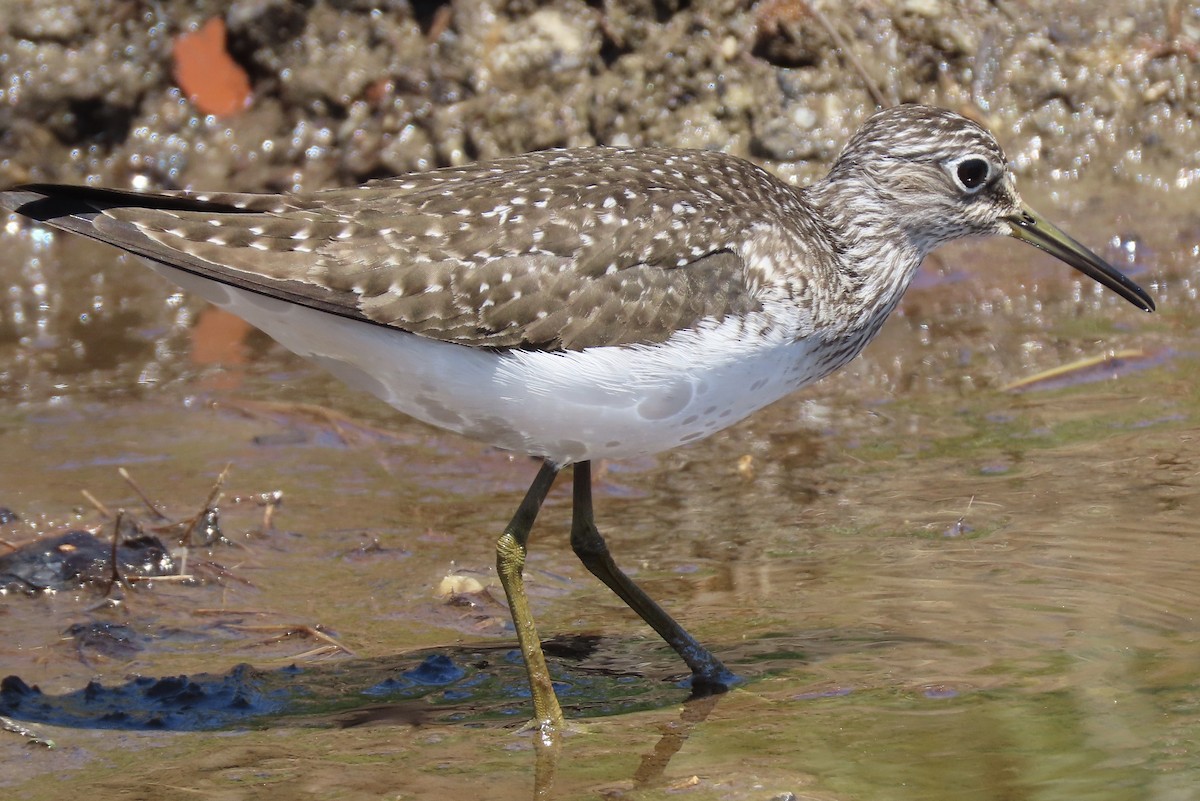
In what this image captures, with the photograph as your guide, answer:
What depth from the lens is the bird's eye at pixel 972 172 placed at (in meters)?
5.98

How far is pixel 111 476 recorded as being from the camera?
6.99 m

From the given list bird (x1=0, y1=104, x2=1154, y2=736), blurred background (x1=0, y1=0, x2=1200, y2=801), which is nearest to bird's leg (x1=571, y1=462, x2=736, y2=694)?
bird (x1=0, y1=104, x2=1154, y2=736)

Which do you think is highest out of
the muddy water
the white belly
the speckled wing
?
the speckled wing

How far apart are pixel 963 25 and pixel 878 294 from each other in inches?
194

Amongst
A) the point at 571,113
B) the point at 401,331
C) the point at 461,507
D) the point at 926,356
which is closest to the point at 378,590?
the point at 461,507

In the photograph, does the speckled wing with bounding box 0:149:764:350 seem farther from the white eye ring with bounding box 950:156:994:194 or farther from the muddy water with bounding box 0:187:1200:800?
the muddy water with bounding box 0:187:1200:800

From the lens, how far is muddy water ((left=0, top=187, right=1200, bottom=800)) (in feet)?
15.4

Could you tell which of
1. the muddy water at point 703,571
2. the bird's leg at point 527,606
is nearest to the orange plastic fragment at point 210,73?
the muddy water at point 703,571

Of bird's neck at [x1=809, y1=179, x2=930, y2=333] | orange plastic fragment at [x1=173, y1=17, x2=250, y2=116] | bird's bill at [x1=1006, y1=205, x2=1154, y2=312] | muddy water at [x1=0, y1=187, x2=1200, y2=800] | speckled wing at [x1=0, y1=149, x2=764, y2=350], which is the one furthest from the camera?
orange plastic fragment at [x1=173, y1=17, x2=250, y2=116]

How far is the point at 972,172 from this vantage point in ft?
19.7

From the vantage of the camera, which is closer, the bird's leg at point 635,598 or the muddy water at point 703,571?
the muddy water at point 703,571

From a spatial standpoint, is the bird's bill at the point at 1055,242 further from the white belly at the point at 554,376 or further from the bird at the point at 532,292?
the white belly at the point at 554,376

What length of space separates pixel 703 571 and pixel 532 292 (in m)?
1.62

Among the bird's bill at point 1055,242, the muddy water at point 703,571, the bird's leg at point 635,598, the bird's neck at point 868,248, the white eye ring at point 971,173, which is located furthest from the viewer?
the bird's bill at point 1055,242
